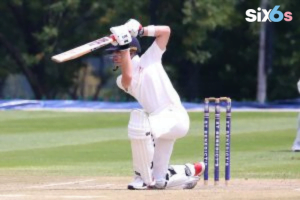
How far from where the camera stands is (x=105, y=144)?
19.1 metres

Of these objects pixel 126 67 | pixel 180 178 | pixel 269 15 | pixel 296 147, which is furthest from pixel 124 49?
pixel 269 15

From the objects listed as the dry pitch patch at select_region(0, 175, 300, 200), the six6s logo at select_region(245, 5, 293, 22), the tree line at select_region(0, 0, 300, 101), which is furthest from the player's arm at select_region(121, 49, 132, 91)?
the tree line at select_region(0, 0, 300, 101)

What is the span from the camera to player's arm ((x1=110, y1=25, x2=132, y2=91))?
32.3 ft

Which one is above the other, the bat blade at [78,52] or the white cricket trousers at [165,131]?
the bat blade at [78,52]

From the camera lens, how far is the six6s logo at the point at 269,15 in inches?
1363

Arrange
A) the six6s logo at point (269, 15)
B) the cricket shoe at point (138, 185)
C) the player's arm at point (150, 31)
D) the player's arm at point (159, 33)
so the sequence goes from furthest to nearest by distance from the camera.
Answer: the six6s logo at point (269, 15), the cricket shoe at point (138, 185), the player's arm at point (159, 33), the player's arm at point (150, 31)

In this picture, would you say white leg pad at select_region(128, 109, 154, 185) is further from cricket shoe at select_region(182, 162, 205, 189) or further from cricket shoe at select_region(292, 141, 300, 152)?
cricket shoe at select_region(292, 141, 300, 152)

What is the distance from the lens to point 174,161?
15.5 m

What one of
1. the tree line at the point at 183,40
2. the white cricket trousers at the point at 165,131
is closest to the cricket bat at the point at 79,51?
the white cricket trousers at the point at 165,131

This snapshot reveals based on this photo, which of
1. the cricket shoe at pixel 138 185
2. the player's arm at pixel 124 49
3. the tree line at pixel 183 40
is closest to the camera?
the player's arm at pixel 124 49

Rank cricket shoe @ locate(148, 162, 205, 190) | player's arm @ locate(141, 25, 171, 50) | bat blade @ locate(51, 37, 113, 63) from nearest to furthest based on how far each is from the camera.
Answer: bat blade @ locate(51, 37, 113, 63) → player's arm @ locate(141, 25, 171, 50) → cricket shoe @ locate(148, 162, 205, 190)

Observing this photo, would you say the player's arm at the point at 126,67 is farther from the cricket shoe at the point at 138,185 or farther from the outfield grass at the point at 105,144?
the outfield grass at the point at 105,144

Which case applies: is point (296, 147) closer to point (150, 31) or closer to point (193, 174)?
point (193, 174)

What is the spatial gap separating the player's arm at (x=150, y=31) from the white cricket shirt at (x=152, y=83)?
0.06 m
